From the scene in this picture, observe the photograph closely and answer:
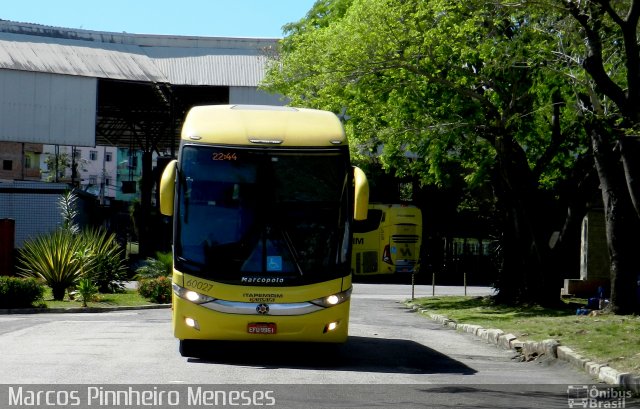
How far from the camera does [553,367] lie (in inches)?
565

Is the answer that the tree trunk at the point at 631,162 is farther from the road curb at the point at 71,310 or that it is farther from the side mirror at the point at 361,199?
the road curb at the point at 71,310

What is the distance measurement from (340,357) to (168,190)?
3.70 m

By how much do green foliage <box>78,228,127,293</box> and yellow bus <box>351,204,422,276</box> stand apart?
18.2m

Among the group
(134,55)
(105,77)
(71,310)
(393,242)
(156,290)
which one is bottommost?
(71,310)

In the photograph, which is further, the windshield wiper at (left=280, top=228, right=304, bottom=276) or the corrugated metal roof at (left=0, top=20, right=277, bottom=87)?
the corrugated metal roof at (left=0, top=20, right=277, bottom=87)

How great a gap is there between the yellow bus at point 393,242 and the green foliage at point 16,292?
2474cm

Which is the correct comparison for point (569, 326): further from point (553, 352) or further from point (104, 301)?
point (104, 301)

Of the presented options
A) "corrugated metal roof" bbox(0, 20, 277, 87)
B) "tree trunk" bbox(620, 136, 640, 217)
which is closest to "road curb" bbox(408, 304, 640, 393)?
"tree trunk" bbox(620, 136, 640, 217)

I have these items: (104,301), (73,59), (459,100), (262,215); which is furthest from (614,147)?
(73,59)

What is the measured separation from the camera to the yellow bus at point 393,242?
4916 cm

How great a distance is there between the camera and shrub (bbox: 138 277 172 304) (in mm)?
29609

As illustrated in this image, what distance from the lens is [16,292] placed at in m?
25.6

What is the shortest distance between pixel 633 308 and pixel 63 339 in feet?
41.8

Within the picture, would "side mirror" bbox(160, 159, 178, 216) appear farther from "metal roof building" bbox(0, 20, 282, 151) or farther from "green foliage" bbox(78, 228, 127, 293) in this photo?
"metal roof building" bbox(0, 20, 282, 151)
